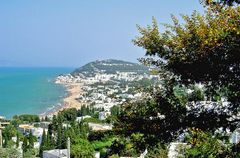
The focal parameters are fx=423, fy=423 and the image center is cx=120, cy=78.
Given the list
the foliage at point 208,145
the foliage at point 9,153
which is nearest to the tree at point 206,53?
the foliage at point 208,145

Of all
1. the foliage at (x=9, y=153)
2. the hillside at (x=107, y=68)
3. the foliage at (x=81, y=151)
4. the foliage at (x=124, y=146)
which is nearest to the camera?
the foliage at (x=124, y=146)

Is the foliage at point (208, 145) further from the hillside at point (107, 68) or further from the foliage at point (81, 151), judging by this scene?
the hillside at point (107, 68)

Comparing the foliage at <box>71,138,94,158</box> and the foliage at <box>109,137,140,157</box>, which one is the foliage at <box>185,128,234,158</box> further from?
the foliage at <box>71,138,94,158</box>

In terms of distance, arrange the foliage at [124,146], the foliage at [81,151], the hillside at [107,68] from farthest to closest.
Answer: the hillside at [107,68]
the foliage at [81,151]
the foliage at [124,146]

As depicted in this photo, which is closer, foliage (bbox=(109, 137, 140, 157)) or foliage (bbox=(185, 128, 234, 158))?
foliage (bbox=(185, 128, 234, 158))

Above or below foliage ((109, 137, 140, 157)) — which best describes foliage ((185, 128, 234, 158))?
above

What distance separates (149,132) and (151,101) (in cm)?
27

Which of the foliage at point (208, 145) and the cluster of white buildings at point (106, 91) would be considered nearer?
the foliage at point (208, 145)

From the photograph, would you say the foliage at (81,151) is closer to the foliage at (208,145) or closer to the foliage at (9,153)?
the foliage at (9,153)

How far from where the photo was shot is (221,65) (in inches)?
126

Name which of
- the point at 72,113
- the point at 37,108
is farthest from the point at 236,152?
the point at 37,108

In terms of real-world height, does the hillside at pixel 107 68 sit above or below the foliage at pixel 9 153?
above

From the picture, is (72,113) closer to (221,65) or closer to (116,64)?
(221,65)

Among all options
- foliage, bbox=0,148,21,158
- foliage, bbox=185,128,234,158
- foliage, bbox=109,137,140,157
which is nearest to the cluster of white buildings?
foliage, bbox=109,137,140,157
